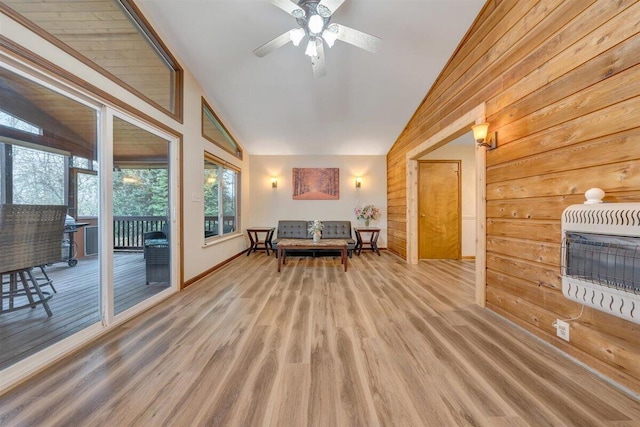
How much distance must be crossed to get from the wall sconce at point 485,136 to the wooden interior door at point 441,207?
260 centimetres

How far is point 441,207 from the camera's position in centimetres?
A: 492

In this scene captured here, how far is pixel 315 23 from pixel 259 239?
4.77 meters

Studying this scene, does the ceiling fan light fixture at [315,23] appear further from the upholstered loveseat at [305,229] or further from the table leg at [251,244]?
the table leg at [251,244]

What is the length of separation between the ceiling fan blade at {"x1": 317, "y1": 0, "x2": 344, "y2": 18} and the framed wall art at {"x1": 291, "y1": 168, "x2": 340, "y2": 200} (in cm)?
399

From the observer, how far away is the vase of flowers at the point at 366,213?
5.92m

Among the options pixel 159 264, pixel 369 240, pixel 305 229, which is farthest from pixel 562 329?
pixel 305 229

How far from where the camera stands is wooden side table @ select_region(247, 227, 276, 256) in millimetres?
5461

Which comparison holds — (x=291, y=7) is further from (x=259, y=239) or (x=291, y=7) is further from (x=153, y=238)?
(x=259, y=239)

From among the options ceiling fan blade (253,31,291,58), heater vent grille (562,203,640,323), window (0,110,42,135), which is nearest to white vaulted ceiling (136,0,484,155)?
ceiling fan blade (253,31,291,58)

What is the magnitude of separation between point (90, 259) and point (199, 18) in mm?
2805

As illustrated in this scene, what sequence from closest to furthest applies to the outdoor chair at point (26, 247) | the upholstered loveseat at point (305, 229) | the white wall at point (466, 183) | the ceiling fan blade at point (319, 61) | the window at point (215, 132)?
the outdoor chair at point (26, 247)
the ceiling fan blade at point (319, 61)
the window at point (215, 132)
the white wall at point (466, 183)
the upholstered loveseat at point (305, 229)

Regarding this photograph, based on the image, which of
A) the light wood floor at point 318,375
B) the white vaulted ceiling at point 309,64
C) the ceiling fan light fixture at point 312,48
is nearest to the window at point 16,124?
the light wood floor at point 318,375

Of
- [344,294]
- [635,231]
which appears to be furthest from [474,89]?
[344,294]

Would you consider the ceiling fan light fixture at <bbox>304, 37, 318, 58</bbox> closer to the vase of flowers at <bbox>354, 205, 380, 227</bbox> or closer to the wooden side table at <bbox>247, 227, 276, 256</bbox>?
the wooden side table at <bbox>247, 227, 276, 256</bbox>
